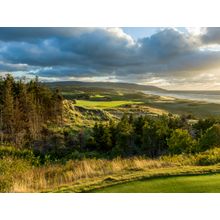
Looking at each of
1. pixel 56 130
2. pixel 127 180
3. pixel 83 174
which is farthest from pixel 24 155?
pixel 56 130

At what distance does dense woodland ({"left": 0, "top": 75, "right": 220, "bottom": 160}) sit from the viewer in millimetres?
40812

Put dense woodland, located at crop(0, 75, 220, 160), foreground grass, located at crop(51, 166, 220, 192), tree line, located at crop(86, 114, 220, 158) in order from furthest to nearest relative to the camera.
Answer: dense woodland, located at crop(0, 75, 220, 160), tree line, located at crop(86, 114, 220, 158), foreground grass, located at crop(51, 166, 220, 192)

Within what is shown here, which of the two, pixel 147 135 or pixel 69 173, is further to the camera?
pixel 147 135

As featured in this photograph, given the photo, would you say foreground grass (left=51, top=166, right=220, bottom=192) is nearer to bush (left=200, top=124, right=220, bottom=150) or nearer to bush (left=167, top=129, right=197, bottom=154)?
bush (left=200, top=124, right=220, bottom=150)

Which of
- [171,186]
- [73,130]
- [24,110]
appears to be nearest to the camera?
[171,186]

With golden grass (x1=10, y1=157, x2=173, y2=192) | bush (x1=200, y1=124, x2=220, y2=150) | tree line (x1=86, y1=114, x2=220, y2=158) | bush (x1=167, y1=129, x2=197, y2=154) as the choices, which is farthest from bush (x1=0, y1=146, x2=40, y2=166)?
tree line (x1=86, y1=114, x2=220, y2=158)

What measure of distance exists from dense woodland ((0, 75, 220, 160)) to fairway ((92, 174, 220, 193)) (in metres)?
27.3

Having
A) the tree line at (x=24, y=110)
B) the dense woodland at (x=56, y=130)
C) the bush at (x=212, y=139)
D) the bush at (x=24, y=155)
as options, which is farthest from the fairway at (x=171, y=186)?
the tree line at (x=24, y=110)

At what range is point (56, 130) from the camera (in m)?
49.7

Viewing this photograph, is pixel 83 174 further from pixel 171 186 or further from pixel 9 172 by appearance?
pixel 171 186

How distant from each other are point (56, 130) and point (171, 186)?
40.9 m
